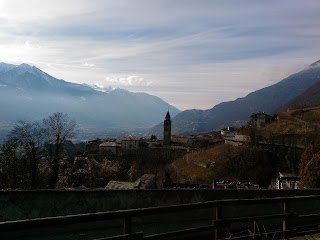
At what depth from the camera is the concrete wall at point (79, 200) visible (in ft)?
21.7

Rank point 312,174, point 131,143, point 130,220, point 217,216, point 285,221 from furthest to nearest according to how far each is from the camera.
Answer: point 131,143 < point 312,174 < point 285,221 < point 217,216 < point 130,220

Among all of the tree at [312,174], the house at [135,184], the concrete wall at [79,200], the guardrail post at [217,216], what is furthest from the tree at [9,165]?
the guardrail post at [217,216]

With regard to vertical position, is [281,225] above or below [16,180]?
above

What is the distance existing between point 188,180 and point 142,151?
41.9 m

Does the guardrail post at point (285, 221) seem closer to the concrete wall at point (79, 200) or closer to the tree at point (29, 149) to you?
the concrete wall at point (79, 200)

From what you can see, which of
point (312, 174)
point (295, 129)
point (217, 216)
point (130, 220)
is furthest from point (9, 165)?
point (295, 129)

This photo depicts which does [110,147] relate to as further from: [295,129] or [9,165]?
[9,165]

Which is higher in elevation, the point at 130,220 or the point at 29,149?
the point at 130,220

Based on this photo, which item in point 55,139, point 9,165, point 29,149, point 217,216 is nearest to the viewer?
point 217,216

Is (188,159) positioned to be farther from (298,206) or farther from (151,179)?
(298,206)

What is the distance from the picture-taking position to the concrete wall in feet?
21.7

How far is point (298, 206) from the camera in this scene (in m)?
8.15

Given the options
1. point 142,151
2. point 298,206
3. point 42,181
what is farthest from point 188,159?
point 298,206

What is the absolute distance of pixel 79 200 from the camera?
6.92 meters
